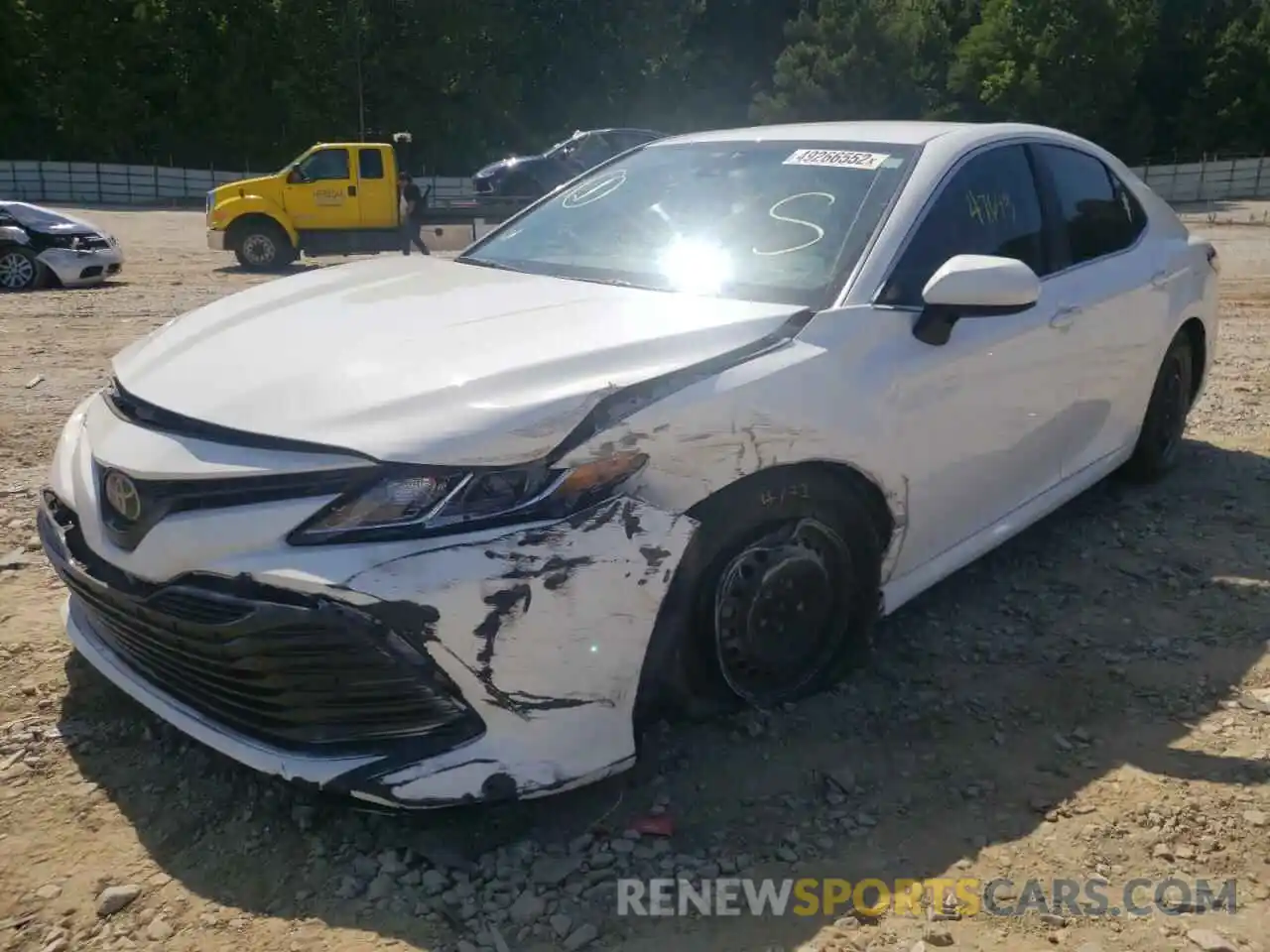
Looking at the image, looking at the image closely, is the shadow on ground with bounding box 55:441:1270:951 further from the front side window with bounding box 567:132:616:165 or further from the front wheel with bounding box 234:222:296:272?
the front side window with bounding box 567:132:616:165

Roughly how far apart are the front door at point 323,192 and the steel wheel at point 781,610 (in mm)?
15670

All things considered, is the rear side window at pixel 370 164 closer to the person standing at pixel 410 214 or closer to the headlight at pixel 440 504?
the person standing at pixel 410 214

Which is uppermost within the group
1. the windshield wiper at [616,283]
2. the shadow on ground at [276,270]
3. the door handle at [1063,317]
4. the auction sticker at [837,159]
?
the auction sticker at [837,159]

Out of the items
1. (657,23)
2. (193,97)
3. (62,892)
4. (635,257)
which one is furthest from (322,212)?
(657,23)

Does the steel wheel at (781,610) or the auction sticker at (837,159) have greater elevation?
the auction sticker at (837,159)

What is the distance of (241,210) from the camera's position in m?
16.5

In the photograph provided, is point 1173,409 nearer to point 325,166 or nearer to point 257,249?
point 257,249

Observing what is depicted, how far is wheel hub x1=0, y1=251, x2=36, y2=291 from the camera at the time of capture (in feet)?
41.1

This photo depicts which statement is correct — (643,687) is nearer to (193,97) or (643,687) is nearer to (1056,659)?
(1056,659)

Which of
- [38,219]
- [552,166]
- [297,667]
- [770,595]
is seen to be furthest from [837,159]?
[552,166]

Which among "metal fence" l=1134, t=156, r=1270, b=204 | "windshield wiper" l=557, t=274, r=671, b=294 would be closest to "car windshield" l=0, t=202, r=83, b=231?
"windshield wiper" l=557, t=274, r=671, b=294

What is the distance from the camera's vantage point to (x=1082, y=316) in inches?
154

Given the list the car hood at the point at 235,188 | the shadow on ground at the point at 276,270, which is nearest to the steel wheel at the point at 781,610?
the shadow on ground at the point at 276,270

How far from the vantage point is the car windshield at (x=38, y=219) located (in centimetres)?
1281
